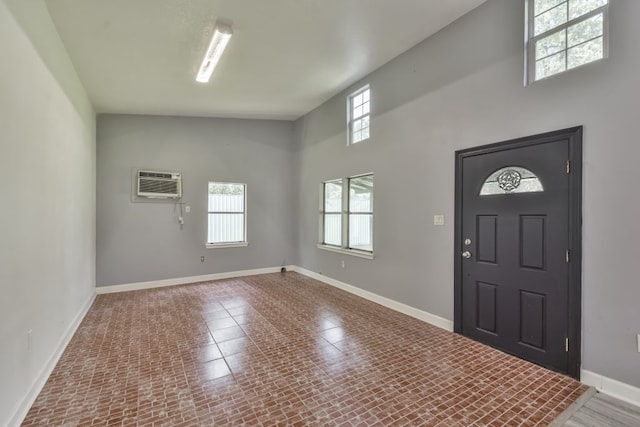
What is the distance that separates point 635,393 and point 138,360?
158 inches

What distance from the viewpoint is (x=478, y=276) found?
10.6 ft

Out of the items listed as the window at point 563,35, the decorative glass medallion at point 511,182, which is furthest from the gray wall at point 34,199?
the window at point 563,35

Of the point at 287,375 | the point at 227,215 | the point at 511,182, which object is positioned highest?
the point at 511,182

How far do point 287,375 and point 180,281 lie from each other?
4048 mm

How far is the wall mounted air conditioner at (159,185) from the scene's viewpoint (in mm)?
5461

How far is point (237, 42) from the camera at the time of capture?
11.0 ft

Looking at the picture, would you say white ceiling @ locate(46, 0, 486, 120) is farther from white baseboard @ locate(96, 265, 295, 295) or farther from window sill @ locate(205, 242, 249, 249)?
white baseboard @ locate(96, 265, 295, 295)

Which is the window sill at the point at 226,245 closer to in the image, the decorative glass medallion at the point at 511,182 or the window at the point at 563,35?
the decorative glass medallion at the point at 511,182

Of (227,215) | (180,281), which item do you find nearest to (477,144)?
(227,215)

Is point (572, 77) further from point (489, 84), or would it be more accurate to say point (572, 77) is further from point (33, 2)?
point (33, 2)

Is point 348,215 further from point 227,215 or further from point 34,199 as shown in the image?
point 34,199

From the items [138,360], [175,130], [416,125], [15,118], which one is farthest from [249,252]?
[15,118]

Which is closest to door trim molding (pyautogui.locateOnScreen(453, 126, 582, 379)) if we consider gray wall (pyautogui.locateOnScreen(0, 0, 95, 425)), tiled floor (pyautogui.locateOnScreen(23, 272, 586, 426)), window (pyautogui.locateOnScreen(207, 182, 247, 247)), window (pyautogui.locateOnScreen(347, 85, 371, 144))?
tiled floor (pyautogui.locateOnScreen(23, 272, 586, 426))

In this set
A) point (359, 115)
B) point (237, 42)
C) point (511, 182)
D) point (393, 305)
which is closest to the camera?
point (511, 182)
